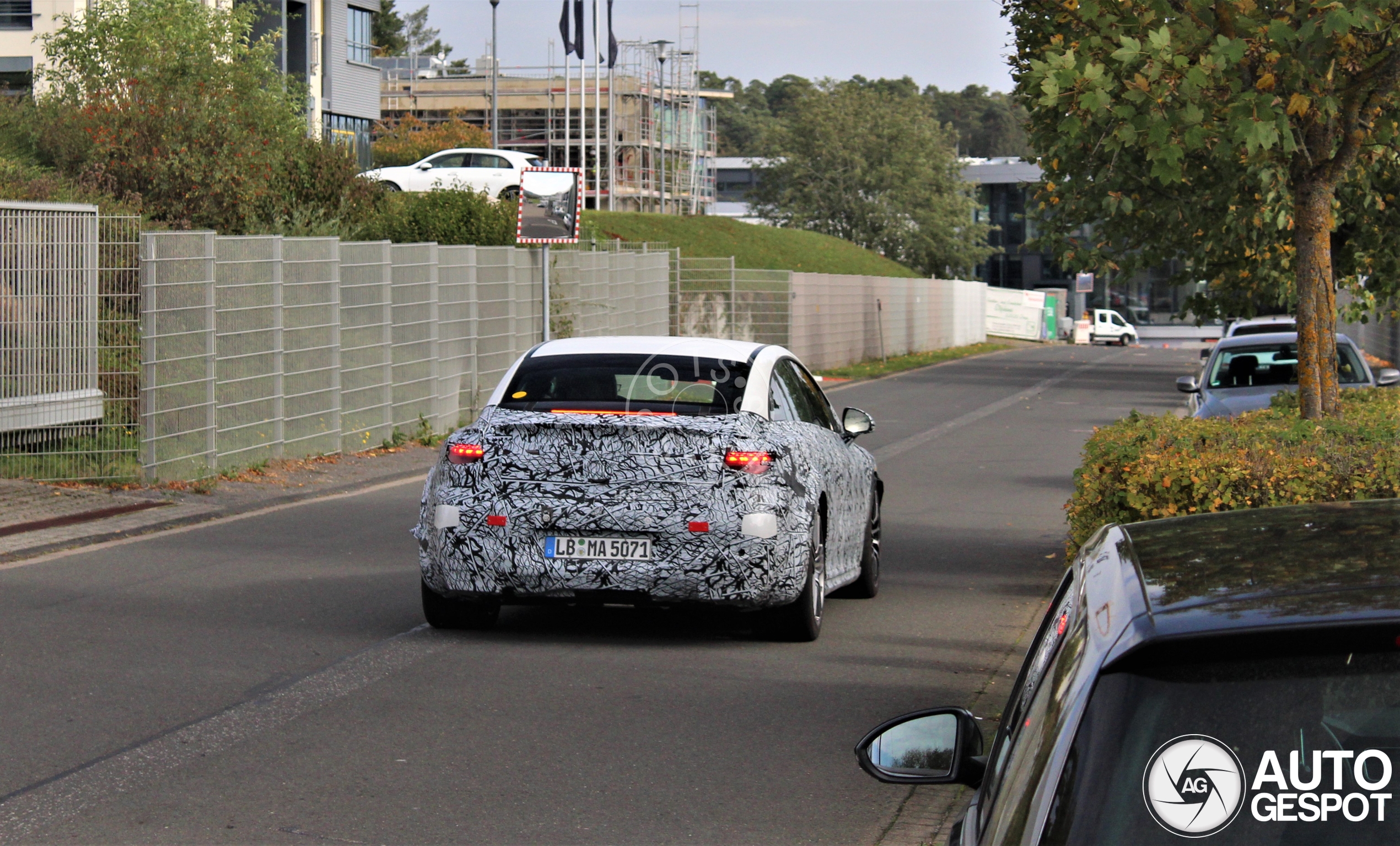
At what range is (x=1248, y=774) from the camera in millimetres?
2068

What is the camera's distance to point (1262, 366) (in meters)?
18.2

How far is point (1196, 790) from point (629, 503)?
626cm

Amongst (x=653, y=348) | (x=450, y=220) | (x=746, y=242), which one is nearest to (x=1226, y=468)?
(x=653, y=348)

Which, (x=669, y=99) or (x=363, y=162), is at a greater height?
(x=669, y=99)

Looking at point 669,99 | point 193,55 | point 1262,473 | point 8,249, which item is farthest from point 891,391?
point 669,99

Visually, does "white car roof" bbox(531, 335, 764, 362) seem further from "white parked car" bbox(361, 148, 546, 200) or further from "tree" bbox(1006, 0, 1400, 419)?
"white parked car" bbox(361, 148, 546, 200)

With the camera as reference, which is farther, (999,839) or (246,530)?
(246,530)

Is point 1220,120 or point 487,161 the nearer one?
point 1220,120

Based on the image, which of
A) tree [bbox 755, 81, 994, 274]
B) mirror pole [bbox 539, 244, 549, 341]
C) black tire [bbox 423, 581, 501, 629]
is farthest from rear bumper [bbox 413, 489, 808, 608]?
tree [bbox 755, 81, 994, 274]

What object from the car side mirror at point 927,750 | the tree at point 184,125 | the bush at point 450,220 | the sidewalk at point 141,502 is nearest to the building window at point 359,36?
the tree at point 184,125

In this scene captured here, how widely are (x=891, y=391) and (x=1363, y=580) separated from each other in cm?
3154

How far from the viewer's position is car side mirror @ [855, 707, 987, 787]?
3.00 m

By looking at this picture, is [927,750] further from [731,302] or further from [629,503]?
[731,302]

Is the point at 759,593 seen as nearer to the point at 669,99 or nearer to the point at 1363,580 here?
the point at 1363,580
